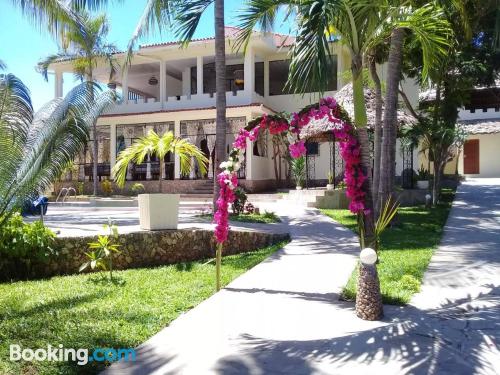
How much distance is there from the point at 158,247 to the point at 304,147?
177 inches

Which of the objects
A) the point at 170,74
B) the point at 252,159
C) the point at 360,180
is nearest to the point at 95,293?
the point at 360,180

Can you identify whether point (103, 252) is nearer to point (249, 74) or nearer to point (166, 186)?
point (166, 186)

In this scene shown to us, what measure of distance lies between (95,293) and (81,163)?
19651 mm

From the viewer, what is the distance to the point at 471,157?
28812 millimetres

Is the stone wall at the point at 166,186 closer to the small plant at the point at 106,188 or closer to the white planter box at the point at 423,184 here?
the small plant at the point at 106,188

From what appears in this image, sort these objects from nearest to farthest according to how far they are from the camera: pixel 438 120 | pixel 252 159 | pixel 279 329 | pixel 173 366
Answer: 1. pixel 173 366
2. pixel 279 329
3. pixel 438 120
4. pixel 252 159

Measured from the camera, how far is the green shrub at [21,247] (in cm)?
739

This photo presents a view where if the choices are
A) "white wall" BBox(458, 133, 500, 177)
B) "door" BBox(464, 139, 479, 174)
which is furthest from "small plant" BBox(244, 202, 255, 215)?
"door" BBox(464, 139, 479, 174)

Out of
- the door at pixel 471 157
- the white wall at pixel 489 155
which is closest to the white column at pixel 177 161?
the white wall at pixel 489 155

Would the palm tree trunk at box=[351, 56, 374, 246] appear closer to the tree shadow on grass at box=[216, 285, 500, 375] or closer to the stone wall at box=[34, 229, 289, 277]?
the tree shadow on grass at box=[216, 285, 500, 375]

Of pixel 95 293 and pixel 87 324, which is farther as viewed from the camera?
pixel 95 293

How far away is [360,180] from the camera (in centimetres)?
513

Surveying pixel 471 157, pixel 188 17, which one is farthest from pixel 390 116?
pixel 471 157

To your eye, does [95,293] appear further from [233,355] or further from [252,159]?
[252,159]
